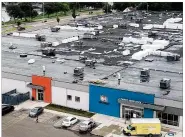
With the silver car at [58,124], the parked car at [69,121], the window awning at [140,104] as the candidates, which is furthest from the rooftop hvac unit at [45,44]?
the window awning at [140,104]

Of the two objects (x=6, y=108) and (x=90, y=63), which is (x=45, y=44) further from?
(x=6, y=108)

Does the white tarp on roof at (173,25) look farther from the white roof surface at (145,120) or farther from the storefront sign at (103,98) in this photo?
the white roof surface at (145,120)

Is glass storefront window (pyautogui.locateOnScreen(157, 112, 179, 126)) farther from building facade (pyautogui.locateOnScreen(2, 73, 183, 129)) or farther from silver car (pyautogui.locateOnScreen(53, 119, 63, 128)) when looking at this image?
silver car (pyautogui.locateOnScreen(53, 119, 63, 128))

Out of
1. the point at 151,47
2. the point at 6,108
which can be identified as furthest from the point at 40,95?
the point at 151,47

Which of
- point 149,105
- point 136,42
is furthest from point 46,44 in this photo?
point 149,105

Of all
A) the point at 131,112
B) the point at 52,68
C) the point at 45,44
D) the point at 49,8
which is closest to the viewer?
the point at 131,112

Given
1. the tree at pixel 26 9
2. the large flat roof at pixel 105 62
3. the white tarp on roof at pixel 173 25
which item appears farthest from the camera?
the tree at pixel 26 9

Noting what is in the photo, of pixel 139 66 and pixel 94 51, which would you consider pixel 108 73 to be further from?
pixel 94 51
